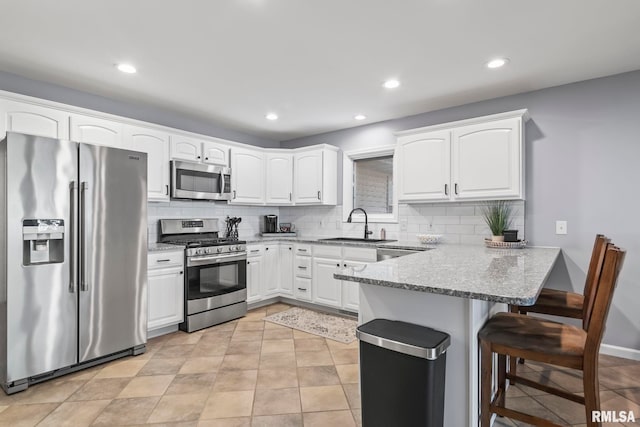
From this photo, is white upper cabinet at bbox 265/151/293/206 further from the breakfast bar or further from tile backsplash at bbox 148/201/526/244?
the breakfast bar

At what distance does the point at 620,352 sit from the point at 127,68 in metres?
4.80

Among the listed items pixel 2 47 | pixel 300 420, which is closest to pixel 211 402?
pixel 300 420

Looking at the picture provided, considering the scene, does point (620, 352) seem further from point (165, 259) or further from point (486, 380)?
point (165, 259)

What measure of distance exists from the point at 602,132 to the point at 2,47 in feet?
16.0

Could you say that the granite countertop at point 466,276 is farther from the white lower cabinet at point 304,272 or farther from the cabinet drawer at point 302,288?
the cabinet drawer at point 302,288

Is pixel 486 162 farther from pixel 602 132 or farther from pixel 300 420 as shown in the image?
pixel 300 420

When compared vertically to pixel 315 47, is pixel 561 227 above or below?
below

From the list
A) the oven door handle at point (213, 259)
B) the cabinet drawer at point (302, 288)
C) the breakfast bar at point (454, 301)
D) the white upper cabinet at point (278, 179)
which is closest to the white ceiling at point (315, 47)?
the white upper cabinet at point (278, 179)

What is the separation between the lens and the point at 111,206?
2807 mm

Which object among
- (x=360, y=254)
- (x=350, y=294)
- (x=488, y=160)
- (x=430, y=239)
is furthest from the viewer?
(x=350, y=294)

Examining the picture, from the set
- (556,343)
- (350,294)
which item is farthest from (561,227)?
(350,294)

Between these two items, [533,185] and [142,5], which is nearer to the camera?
[142,5]

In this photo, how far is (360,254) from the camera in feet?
12.6

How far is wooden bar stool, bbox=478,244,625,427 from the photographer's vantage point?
143 cm
